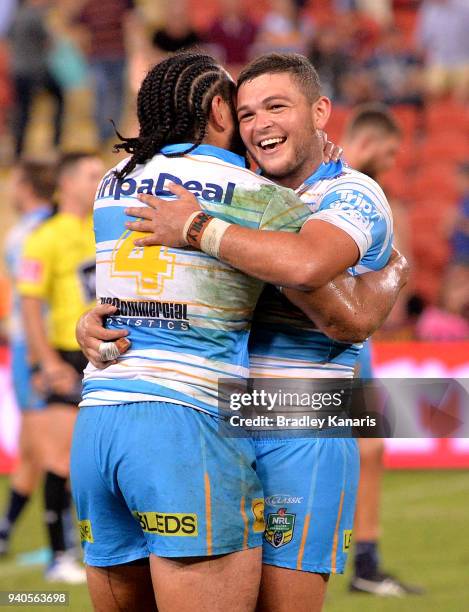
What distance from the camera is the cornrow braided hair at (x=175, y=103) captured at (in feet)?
9.70

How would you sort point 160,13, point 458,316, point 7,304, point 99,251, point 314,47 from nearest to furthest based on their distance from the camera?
point 99,251 → point 458,316 → point 7,304 → point 314,47 → point 160,13

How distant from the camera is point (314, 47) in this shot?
44.0 ft

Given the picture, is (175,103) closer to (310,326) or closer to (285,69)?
(285,69)

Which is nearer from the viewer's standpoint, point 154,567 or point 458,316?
point 154,567

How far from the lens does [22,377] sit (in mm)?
7348

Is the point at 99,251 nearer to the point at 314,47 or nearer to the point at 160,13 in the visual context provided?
the point at 314,47

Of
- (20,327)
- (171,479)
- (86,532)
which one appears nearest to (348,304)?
(171,479)

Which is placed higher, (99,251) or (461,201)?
(99,251)

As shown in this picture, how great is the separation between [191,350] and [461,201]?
9239 millimetres

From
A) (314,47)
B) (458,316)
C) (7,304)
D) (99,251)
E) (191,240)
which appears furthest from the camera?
(314,47)

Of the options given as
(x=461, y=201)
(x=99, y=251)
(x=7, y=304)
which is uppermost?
(x=99, y=251)

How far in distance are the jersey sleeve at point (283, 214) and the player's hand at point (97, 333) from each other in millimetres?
473

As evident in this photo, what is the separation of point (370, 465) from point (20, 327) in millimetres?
2633

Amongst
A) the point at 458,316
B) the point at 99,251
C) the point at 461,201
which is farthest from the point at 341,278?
the point at 461,201
